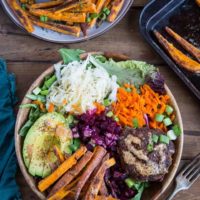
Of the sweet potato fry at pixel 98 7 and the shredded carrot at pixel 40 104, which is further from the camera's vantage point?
the sweet potato fry at pixel 98 7

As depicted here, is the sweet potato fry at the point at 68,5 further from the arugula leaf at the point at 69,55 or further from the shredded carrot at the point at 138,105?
the shredded carrot at the point at 138,105

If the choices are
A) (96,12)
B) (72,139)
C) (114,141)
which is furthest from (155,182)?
(96,12)

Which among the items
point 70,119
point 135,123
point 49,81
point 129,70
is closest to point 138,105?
point 135,123

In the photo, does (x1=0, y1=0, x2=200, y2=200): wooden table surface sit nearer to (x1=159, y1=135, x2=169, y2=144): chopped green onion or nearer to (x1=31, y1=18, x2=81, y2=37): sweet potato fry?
(x1=31, y1=18, x2=81, y2=37): sweet potato fry

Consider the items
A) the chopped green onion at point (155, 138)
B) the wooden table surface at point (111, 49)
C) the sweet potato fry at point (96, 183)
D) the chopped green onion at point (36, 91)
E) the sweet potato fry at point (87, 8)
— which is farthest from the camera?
the wooden table surface at point (111, 49)

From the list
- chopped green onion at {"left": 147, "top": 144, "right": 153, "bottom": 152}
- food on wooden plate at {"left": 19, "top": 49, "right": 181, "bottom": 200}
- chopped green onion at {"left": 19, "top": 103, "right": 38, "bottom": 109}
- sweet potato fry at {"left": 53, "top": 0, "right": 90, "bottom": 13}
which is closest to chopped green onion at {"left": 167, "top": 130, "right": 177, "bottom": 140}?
food on wooden plate at {"left": 19, "top": 49, "right": 181, "bottom": 200}

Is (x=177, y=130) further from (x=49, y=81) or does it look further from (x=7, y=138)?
(x=7, y=138)

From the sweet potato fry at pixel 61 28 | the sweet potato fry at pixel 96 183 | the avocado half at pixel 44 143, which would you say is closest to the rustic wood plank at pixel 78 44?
the sweet potato fry at pixel 61 28
